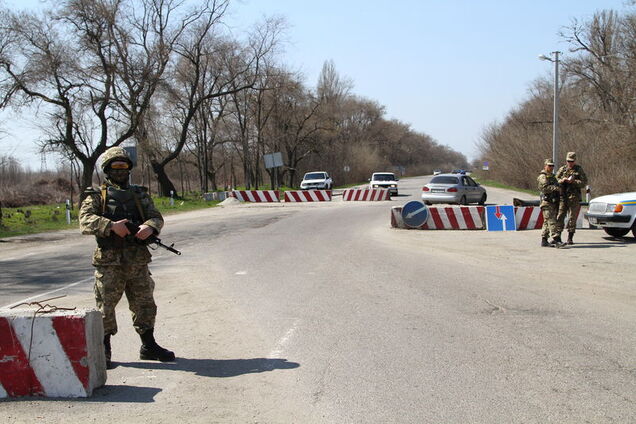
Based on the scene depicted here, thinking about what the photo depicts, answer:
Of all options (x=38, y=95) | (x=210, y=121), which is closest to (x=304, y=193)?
(x=38, y=95)

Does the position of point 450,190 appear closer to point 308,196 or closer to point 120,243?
point 308,196

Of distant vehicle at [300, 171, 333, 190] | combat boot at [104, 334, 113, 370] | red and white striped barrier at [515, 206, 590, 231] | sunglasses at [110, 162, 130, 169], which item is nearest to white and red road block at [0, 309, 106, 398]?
combat boot at [104, 334, 113, 370]

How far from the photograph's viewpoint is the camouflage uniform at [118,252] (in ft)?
17.2

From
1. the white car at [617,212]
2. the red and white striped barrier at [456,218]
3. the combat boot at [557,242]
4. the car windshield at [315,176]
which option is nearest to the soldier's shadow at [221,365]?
the combat boot at [557,242]

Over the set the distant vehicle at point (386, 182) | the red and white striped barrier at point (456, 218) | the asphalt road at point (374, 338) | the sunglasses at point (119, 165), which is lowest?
the asphalt road at point (374, 338)

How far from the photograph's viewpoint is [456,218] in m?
17.6

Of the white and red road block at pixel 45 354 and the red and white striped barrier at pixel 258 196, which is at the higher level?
the red and white striped barrier at pixel 258 196

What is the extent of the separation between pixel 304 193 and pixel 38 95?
51.3 ft

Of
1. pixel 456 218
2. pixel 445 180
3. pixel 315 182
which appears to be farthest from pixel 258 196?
pixel 456 218

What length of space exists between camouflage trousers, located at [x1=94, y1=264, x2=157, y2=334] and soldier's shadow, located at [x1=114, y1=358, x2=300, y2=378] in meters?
0.37

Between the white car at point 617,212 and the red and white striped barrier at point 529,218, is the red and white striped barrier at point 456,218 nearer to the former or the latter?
the red and white striped barrier at point 529,218

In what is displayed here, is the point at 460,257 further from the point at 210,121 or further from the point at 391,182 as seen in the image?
the point at 210,121

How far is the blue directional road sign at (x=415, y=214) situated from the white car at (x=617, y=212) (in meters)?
4.97

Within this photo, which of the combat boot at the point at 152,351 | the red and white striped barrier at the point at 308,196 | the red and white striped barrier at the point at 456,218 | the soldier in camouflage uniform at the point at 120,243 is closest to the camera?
the soldier in camouflage uniform at the point at 120,243
